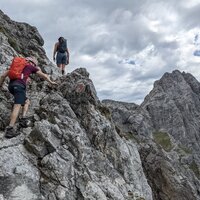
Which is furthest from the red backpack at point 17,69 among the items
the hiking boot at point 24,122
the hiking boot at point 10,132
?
the hiking boot at point 10,132

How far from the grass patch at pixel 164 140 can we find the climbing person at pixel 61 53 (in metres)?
119

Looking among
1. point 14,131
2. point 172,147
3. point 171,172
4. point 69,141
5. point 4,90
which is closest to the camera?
point 14,131

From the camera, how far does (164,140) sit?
167m

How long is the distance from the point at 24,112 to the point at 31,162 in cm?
365

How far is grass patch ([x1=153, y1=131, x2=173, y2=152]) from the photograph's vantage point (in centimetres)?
15395

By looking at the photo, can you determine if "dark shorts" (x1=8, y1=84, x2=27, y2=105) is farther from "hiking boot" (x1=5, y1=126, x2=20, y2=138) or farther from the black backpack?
the black backpack

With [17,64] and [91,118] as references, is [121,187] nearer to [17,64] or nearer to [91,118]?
[91,118]

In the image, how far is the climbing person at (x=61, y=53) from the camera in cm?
3403

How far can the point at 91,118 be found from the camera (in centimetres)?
2212

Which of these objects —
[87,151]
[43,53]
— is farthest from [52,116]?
[43,53]

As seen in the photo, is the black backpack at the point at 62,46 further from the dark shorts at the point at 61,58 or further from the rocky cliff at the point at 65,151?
the rocky cliff at the point at 65,151

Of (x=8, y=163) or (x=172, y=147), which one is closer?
(x=8, y=163)

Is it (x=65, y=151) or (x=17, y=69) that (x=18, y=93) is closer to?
(x=17, y=69)

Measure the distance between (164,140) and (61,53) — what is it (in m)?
140
